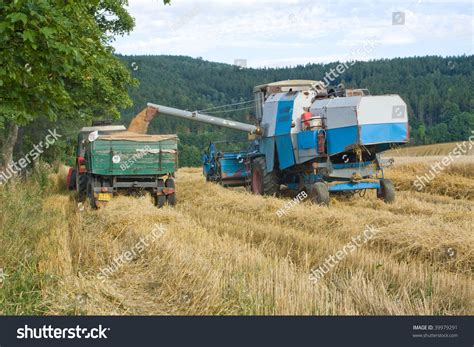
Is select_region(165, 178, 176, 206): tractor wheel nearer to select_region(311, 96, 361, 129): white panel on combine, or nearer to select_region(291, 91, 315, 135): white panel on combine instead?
select_region(291, 91, 315, 135): white panel on combine

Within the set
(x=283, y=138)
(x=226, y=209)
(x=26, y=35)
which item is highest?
(x=26, y=35)

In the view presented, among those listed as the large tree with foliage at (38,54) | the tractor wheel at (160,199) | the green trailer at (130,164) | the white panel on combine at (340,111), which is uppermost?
the large tree with foliage at (38,54)

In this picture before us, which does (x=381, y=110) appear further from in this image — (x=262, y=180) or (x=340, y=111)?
(x=262, y=180)

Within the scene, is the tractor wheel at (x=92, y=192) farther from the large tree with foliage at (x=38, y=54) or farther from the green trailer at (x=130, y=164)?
the large tree with foliage at (x=38, y=54)

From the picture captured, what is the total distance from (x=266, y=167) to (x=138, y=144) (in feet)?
12.0

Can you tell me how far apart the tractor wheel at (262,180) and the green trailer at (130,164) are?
2665mm

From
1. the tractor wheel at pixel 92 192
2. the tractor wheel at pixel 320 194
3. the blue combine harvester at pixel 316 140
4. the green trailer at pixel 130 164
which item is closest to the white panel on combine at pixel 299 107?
the blue combine harvester at pixel 316 140

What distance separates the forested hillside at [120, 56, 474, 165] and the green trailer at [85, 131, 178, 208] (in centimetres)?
3964

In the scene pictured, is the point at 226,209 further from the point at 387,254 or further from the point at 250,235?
the point at 387,254

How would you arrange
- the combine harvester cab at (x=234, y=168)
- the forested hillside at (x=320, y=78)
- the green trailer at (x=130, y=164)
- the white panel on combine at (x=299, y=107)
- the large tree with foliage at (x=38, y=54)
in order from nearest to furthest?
1. the large tree with foliage at (x=38, y=54)
2. the green trailer at (x=130, y=164)
3. the white panel on combine at (x=299, y=107)
4. the combine harvester cab at (x=234, y=168)
5. the forested hillside at (x=320, y=78)

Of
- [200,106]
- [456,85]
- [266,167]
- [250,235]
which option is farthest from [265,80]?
[250,235]

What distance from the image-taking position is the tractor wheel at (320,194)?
528 inches

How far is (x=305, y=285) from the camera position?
19.5 feet

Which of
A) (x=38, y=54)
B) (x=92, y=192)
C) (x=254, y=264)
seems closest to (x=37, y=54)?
(x=38, y=54)
